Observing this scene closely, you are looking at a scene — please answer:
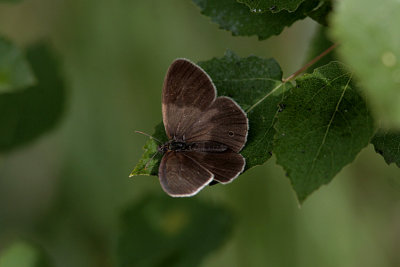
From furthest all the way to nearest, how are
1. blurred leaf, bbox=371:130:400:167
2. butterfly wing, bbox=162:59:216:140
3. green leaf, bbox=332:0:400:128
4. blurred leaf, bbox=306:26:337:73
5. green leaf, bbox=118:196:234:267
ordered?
1. green leaf, bbox=118:196:234:267
2. blurred leaf, bbox=306:26:337:73
3. butterfly wing, bbox=162:59:216:140
4. blurred leaf, bbox=371:130:400:167
5. green leaf, bbox=332:0:400:128

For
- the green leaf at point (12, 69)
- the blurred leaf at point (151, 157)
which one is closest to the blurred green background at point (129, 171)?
the green leaf at point (12, 69)

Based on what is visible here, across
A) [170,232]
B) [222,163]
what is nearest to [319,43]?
[222,163]

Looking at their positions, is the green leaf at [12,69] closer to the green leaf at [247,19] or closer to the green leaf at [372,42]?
the green leaf at [247,19]

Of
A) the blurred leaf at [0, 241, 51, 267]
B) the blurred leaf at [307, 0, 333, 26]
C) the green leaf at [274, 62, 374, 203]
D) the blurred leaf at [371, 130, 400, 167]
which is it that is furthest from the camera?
the blurred leaf at [0, 241, 51, 267]

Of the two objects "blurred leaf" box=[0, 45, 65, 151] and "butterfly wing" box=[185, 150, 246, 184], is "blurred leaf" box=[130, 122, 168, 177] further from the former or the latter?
"blurred leaf" box=[0, 45, 65, 151]

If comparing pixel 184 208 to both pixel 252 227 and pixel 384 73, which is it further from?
pixel 384 73

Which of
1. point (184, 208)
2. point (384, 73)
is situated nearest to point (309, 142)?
point (384, 73)

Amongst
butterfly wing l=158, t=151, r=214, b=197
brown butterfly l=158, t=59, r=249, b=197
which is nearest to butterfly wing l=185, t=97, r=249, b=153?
brown butterfly l=158, t=59, r=249, b=197
